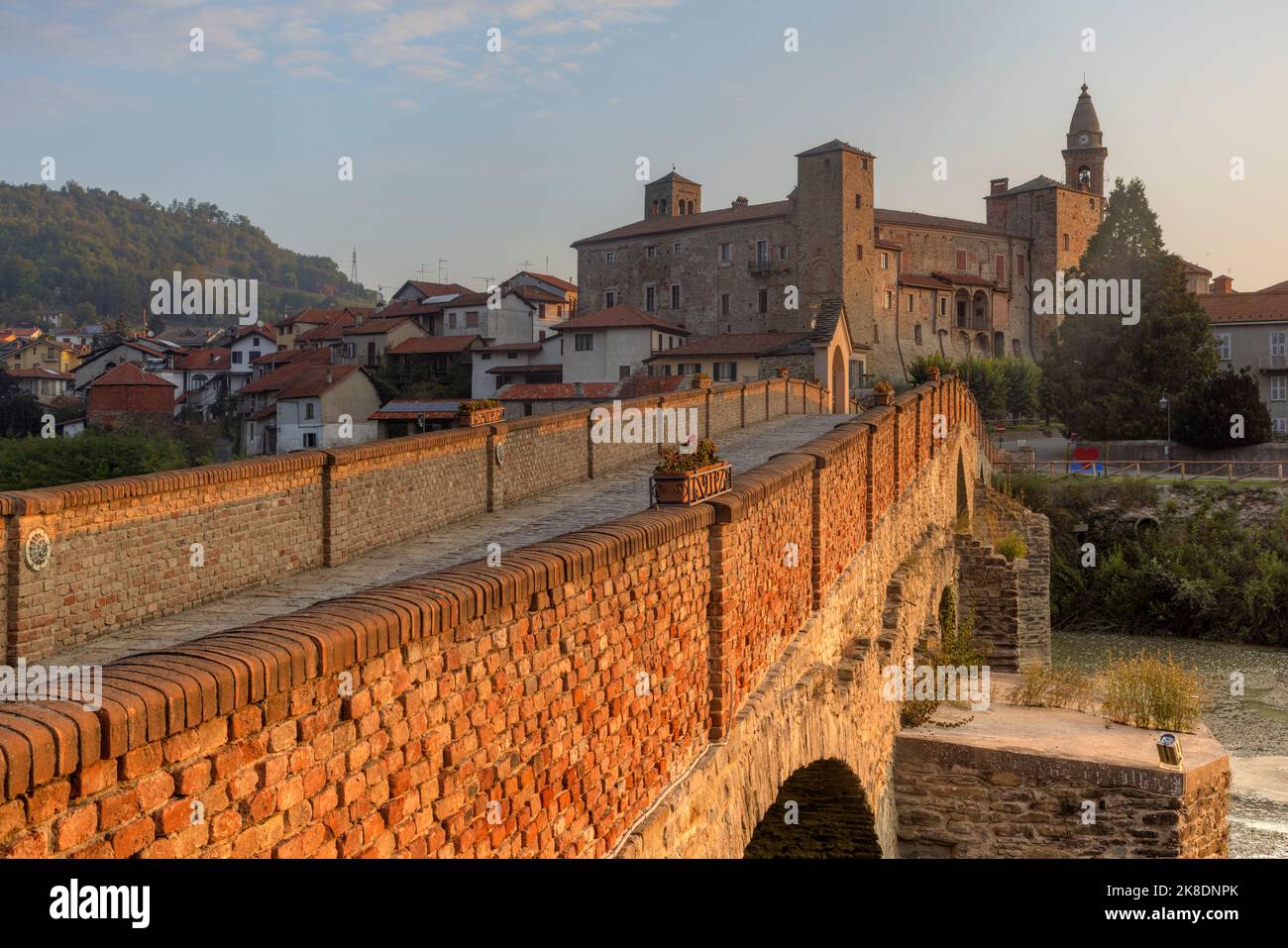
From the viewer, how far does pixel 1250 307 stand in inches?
2330

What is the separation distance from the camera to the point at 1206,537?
38469 millimetres

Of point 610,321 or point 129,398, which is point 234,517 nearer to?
point 610,321

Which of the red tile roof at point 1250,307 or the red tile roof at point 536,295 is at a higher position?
the red tile roof at point 536,295

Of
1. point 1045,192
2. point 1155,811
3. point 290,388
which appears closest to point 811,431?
point 1155,811

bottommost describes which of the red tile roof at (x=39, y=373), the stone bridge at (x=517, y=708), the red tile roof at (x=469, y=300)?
the stone bridge at (x=517, y=708)

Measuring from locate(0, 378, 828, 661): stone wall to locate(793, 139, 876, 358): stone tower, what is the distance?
5126 centimetres

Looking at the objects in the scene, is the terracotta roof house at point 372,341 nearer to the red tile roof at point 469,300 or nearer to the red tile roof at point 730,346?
the red tile roof at point 469,300

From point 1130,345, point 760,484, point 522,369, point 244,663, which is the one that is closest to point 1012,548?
point 760,484

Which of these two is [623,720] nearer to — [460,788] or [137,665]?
[460,788]

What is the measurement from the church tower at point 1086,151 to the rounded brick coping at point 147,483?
287ft

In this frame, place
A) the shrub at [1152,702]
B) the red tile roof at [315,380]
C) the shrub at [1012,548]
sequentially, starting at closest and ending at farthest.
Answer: the shrub at [1152,702] → the shrub at [1012,548] → the red tile roof at [315,380]

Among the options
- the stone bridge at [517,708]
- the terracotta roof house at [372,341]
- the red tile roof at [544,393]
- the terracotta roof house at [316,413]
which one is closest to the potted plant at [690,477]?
the stone bridge at [517,708]

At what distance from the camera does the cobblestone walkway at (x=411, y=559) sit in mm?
9973
